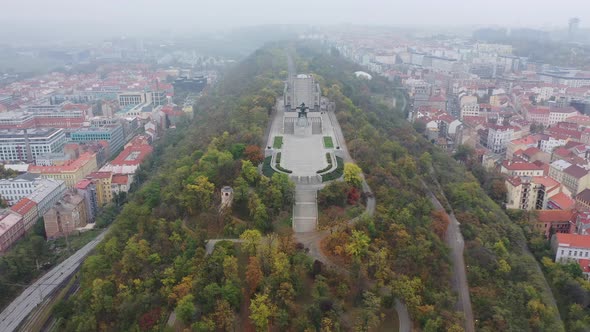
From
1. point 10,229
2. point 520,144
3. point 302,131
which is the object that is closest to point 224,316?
point 10,229

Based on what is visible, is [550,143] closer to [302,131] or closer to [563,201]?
[563,201]

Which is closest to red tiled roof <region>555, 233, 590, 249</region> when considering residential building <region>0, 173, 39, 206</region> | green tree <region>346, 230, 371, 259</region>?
green tree <region>346, 230, 371, 259</region>

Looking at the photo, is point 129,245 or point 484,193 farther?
point 484,193

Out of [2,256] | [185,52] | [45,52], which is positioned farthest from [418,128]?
[45,52]

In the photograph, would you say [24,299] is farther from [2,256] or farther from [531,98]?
[531,98]

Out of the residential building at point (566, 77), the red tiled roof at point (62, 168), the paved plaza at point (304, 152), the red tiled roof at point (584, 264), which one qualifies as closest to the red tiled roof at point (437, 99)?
the paved plaza at point (304, 152)

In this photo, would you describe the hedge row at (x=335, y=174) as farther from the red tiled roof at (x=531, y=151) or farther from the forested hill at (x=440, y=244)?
the red tiled roof at (x=531, y=151)
